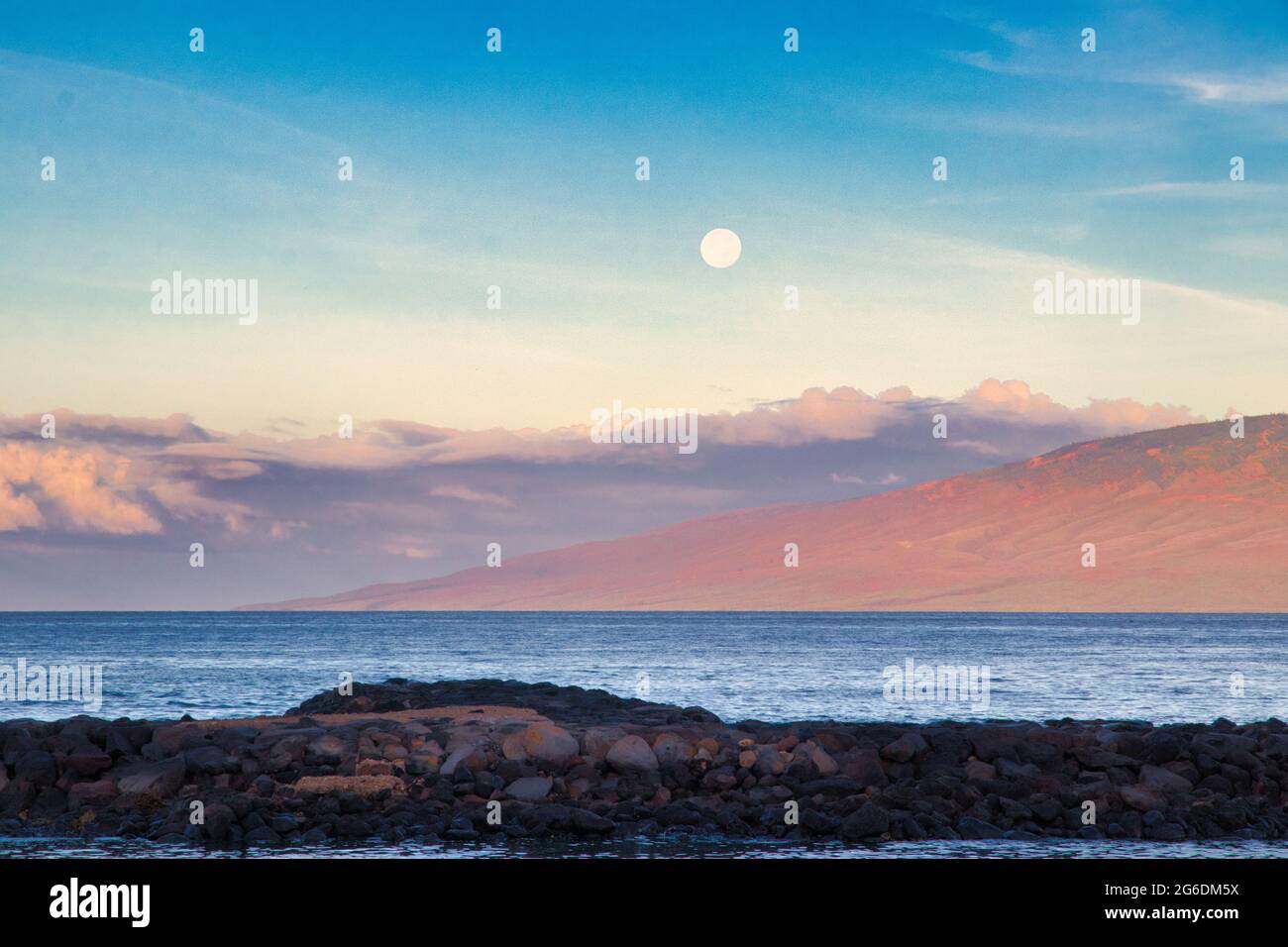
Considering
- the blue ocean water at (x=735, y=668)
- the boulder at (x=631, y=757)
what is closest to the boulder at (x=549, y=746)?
the boulder at (x=631, y=757)

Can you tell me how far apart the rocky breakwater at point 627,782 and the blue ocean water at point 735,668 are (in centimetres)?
1611

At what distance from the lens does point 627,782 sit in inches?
846

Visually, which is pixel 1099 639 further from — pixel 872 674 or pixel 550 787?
pixel 550 787

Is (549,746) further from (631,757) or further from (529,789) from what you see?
(529,789)

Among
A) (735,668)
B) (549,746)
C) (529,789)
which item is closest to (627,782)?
(549,746)

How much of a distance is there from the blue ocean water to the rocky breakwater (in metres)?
16.1

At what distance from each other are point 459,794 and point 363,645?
273 feet

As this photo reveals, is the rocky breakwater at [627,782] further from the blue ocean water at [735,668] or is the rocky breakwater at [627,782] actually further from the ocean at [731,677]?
the blue ocean water at [735,668]

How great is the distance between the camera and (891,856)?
1770cm

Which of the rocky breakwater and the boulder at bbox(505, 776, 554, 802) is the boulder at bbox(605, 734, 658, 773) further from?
the boulder at bbox(505, 776, 554, 802)

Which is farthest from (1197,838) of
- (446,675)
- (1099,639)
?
(1099,639)

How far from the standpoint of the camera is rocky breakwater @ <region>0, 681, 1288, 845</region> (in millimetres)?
19203

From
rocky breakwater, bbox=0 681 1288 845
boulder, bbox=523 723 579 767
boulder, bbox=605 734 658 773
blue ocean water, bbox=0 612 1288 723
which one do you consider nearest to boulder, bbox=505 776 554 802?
rocky breakwater, bbox=0 681 1288 845

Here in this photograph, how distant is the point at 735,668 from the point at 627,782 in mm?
A: 47272
